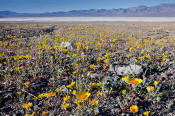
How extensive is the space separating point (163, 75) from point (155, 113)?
1.54 m

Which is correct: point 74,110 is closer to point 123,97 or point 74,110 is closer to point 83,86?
point 83,86

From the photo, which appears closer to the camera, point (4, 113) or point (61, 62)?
point (4, 113)

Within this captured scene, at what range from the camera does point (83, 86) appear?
307cm

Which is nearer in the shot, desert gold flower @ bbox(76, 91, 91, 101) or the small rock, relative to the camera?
desert gold flower @ bbox(76, 91, 91, 101)

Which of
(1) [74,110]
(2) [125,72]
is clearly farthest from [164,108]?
(1) [74,110]

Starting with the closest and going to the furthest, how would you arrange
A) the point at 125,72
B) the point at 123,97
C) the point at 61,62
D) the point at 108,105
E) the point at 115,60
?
the point at 108,105 < the point at 123,97 < the point at 125,72 < the point at 61,62 < the point at 115,60

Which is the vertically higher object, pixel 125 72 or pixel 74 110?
pixel 125 72

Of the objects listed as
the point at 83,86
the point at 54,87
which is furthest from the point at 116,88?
the point at 54,87

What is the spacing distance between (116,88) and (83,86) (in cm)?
72

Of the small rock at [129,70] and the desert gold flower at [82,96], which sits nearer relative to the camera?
the desert gold flower at [82,96]

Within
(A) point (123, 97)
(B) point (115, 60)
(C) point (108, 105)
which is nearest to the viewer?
(C) point (108, 105)

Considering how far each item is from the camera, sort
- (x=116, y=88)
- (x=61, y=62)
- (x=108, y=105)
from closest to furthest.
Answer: (x=108, y=105)
(x=116, y=88)
(x=61, y=62)

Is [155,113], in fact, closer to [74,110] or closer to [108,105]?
[108,105]

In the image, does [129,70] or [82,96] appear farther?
[129,70]
